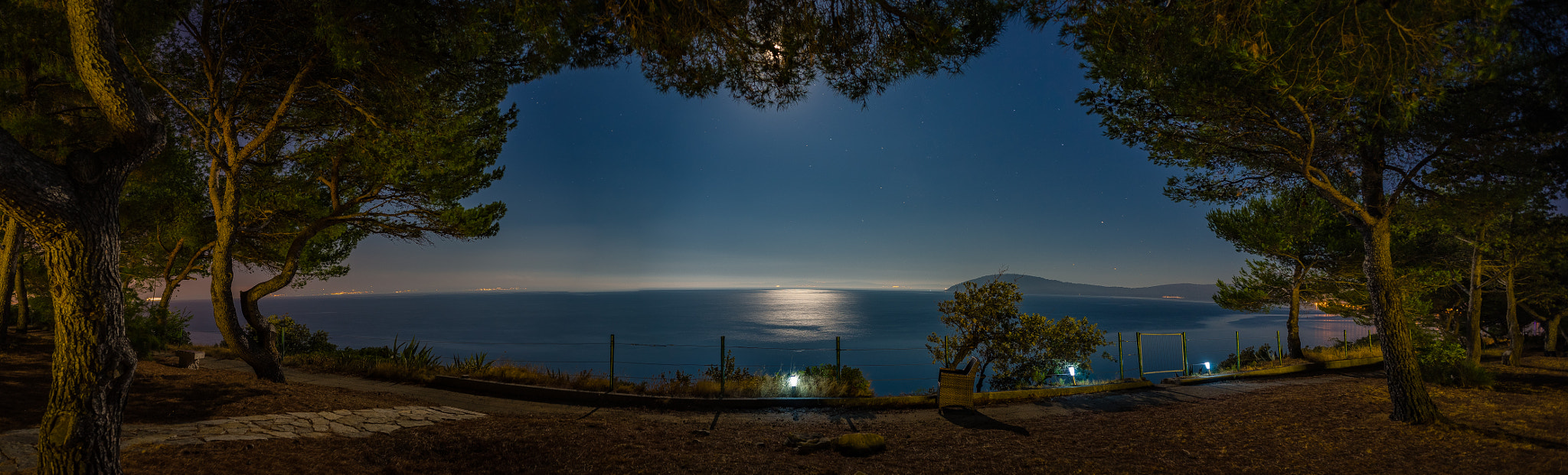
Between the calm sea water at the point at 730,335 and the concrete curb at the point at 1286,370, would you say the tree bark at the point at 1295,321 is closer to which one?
the concrete curb at the point at 1286,370

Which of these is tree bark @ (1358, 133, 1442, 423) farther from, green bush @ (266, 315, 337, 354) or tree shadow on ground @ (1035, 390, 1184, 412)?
green bush @ (266, 315, 337, 354)

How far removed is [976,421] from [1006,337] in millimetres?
3570

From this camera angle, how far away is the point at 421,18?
6.44 meters

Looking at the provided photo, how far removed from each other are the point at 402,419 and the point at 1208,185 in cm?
1330

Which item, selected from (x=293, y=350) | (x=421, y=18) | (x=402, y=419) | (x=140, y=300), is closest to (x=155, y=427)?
(x=402, y=419)

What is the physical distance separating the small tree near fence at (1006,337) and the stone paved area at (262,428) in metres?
8.75

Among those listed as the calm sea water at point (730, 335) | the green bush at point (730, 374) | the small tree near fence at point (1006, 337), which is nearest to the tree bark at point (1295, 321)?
the small tree near fence at point (1006, 337)

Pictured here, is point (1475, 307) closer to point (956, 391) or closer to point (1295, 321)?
point (1295, 321)

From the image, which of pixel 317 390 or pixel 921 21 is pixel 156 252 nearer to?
pixel 317 390

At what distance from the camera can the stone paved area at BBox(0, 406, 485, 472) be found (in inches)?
173

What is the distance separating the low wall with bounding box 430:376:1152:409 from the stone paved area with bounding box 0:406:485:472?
173cm

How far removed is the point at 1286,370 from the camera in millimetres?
12375

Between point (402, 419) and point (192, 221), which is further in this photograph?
point (192, 221)

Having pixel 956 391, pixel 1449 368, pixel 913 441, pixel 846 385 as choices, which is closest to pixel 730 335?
pixel 846 385
